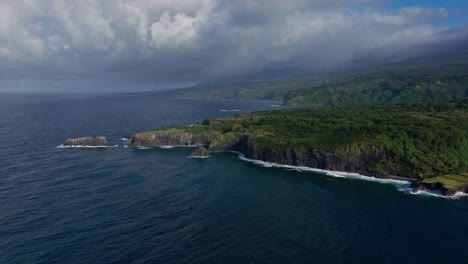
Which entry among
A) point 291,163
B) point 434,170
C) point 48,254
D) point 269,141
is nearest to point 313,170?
point 291,163

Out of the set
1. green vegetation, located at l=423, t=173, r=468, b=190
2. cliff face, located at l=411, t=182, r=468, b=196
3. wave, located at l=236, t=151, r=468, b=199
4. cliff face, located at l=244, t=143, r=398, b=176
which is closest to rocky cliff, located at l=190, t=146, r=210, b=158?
wave, located at l=236, t=151, r=468, b=199

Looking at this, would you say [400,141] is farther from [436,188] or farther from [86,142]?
[86,142]

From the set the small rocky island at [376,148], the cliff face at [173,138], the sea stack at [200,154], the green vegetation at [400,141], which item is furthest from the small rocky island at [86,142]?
the green vegetation at [400,141]

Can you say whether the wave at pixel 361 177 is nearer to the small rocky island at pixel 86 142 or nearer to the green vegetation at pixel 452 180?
the green vegetation at pixel 452 180

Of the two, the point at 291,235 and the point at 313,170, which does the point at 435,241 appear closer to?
the point at 291,235

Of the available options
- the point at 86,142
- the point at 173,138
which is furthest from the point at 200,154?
the point at 86,142
